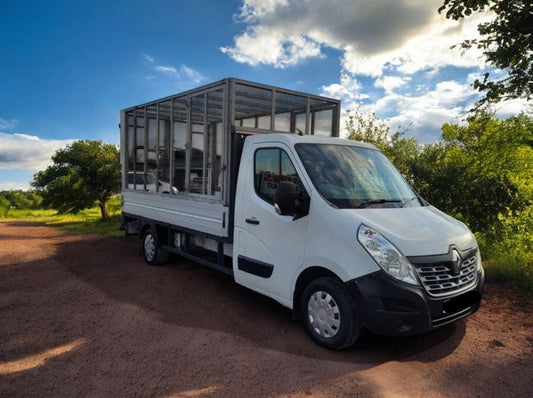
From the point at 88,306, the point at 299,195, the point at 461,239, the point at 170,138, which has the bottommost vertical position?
the point at 88,306

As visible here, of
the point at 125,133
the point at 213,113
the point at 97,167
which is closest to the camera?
the point at 213,113

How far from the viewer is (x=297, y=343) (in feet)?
13.3

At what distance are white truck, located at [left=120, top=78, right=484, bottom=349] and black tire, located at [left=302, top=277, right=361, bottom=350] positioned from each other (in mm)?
11

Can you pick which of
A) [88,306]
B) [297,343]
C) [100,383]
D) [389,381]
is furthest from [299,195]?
[88,306]

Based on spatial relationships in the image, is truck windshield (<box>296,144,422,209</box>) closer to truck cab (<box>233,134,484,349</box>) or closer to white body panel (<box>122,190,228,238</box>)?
truck cab (<box>233,134,484,349</box>)

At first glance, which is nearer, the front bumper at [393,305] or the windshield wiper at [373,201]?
the front bumper at [393,305]

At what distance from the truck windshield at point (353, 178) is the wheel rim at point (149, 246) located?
4.26 m

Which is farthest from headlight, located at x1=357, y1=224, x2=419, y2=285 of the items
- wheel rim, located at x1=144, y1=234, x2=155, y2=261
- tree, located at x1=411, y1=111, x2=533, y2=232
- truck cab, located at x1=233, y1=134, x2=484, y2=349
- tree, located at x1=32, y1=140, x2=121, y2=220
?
tree, located at x1=32, y1=140, x2=121, y2=220

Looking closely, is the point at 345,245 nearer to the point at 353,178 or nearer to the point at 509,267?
the point at 353,178

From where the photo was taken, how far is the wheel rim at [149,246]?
7457mm

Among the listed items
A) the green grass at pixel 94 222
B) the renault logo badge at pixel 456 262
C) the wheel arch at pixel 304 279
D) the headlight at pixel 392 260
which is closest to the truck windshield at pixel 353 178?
the headlight at pixel 392 260

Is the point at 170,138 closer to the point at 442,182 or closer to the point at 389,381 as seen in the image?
the point at 389,381

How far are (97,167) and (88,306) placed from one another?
38.8ft

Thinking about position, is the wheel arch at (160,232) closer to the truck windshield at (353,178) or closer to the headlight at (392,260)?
the truck windshield at (353,178)
